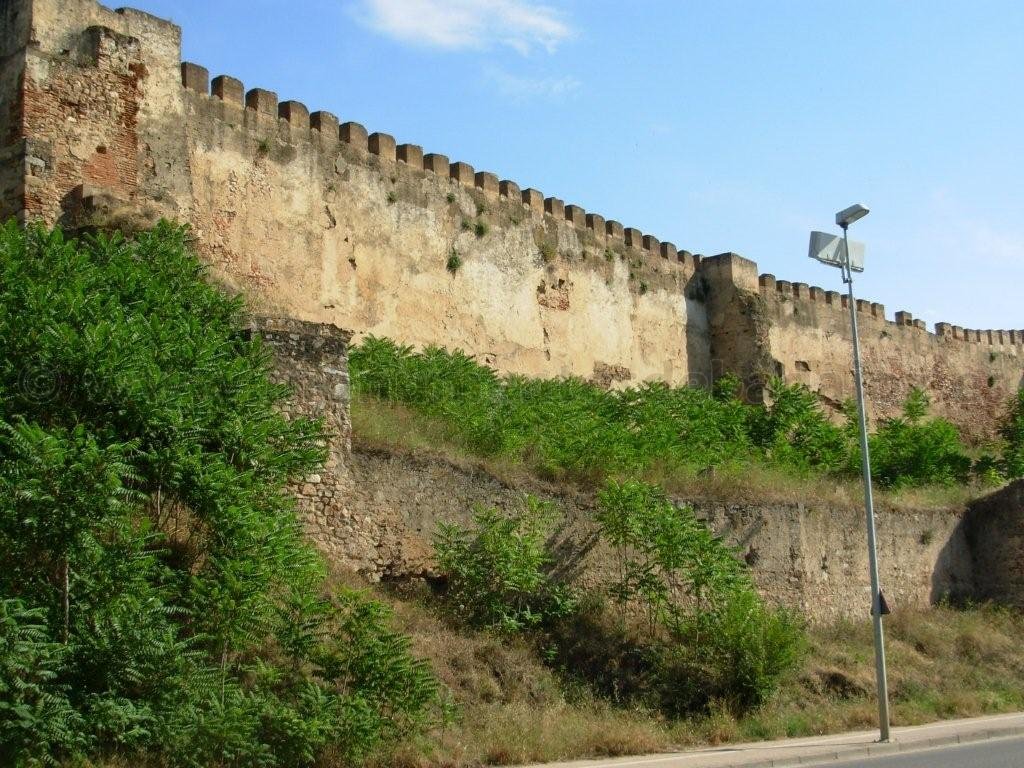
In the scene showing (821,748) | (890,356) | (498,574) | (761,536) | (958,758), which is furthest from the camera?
(890,356)

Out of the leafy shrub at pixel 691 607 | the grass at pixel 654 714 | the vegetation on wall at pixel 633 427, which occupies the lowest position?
the grass at pixel 654 714

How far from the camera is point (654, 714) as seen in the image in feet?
40.5

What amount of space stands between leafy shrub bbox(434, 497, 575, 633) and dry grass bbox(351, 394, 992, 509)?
3.23 feet

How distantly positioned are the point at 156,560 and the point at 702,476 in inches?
A: 352

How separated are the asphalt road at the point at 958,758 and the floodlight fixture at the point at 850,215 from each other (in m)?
5.47

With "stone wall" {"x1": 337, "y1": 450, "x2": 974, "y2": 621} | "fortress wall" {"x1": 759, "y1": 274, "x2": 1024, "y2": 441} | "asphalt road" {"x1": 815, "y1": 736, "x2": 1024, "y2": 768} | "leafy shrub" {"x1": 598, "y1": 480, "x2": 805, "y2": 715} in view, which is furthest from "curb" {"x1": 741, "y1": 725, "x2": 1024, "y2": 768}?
"fortress wall" {"x1": 759, "y1": 274, "x2": 1024, "y2": 441}

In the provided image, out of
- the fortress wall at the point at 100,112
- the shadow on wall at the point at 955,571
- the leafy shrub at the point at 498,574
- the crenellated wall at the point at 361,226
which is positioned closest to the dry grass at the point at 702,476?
the shadow on wall at the point at 955,571

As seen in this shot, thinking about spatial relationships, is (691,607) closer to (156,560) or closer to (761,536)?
(761,536)

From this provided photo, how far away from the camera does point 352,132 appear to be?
1875 cm

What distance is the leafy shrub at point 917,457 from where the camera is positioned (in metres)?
22.5

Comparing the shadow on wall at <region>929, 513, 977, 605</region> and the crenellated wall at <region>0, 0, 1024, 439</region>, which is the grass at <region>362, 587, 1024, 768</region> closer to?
the shadow on wall at <region>929, 513, 977, 605</region>

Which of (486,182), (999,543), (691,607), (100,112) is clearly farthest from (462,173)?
(999,543)

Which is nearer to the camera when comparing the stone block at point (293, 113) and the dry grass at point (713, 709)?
the dry grass at point (713, 709)

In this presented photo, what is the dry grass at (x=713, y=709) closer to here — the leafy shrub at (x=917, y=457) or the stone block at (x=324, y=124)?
the leafy shrub at (x=917, y=457)
